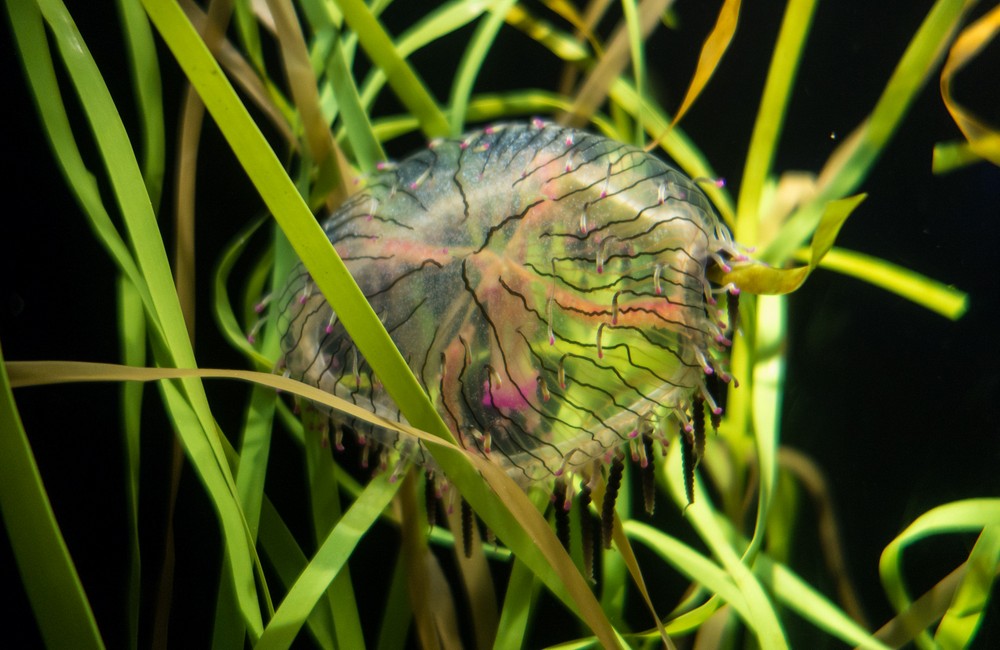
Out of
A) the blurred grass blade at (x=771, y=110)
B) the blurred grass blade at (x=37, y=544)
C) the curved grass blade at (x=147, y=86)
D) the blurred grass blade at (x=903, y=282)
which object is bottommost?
the blurred grass blade at (x=903, y=282)

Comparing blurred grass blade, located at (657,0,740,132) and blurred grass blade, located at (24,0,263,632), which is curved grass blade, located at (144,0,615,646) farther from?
blurred grass blade, located at (657,0,740,132)

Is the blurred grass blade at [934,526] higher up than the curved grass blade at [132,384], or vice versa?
the curved grass blade at [132,384]

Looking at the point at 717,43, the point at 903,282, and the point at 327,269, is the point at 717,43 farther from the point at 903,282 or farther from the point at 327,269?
the point at 327,269

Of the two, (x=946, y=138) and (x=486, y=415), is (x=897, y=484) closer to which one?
(x=946, y=138)

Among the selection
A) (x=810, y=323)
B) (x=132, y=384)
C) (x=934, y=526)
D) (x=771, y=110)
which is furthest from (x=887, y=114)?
(x=132, y=384)

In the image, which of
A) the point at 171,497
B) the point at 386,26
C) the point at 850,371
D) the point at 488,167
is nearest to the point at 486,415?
the point at 488,167

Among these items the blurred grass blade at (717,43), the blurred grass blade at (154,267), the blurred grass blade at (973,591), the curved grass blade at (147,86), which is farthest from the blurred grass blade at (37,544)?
the blurred grass blade at (973,591)

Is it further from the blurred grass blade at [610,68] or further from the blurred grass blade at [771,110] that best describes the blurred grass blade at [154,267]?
the blurred grass blade at [771,110]
